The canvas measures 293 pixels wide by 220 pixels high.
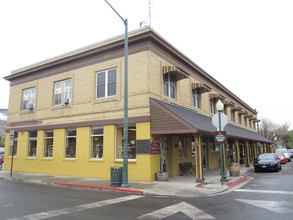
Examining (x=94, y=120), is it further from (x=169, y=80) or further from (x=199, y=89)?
(x=199, y=89)

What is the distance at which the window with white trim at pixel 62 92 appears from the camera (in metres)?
19.4

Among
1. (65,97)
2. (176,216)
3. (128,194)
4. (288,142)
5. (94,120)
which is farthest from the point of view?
(288,142)

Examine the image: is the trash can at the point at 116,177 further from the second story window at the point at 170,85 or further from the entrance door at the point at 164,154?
the second story window at the point at 170,85

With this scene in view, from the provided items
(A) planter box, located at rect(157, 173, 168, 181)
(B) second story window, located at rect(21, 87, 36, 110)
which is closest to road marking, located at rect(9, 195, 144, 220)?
(A) planter box, located at rect(157, 173, 168, 181)

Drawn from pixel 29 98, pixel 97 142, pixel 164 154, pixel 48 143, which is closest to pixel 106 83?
pixel 97 142

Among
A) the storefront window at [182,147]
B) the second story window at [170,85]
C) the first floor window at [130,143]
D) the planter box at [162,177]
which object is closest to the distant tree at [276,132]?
the storefront window at [182,147]

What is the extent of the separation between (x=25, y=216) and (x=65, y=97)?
1276 cm

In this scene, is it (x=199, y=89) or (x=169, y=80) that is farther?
(x=199, y=89)

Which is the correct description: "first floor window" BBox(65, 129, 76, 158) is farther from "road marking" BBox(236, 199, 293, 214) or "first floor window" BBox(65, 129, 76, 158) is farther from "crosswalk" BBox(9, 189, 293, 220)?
"road marking" BBox(236, 199, 293, 214)

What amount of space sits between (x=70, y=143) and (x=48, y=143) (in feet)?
8.49

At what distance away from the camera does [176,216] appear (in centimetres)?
759

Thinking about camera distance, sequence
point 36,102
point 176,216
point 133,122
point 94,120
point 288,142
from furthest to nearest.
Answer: point 288,142
point 36,102
point 94,120
point 133,122
point 176,216

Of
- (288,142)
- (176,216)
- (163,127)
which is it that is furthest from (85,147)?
(288,142)

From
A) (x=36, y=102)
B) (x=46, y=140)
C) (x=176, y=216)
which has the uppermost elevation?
(x=36, y=102)
